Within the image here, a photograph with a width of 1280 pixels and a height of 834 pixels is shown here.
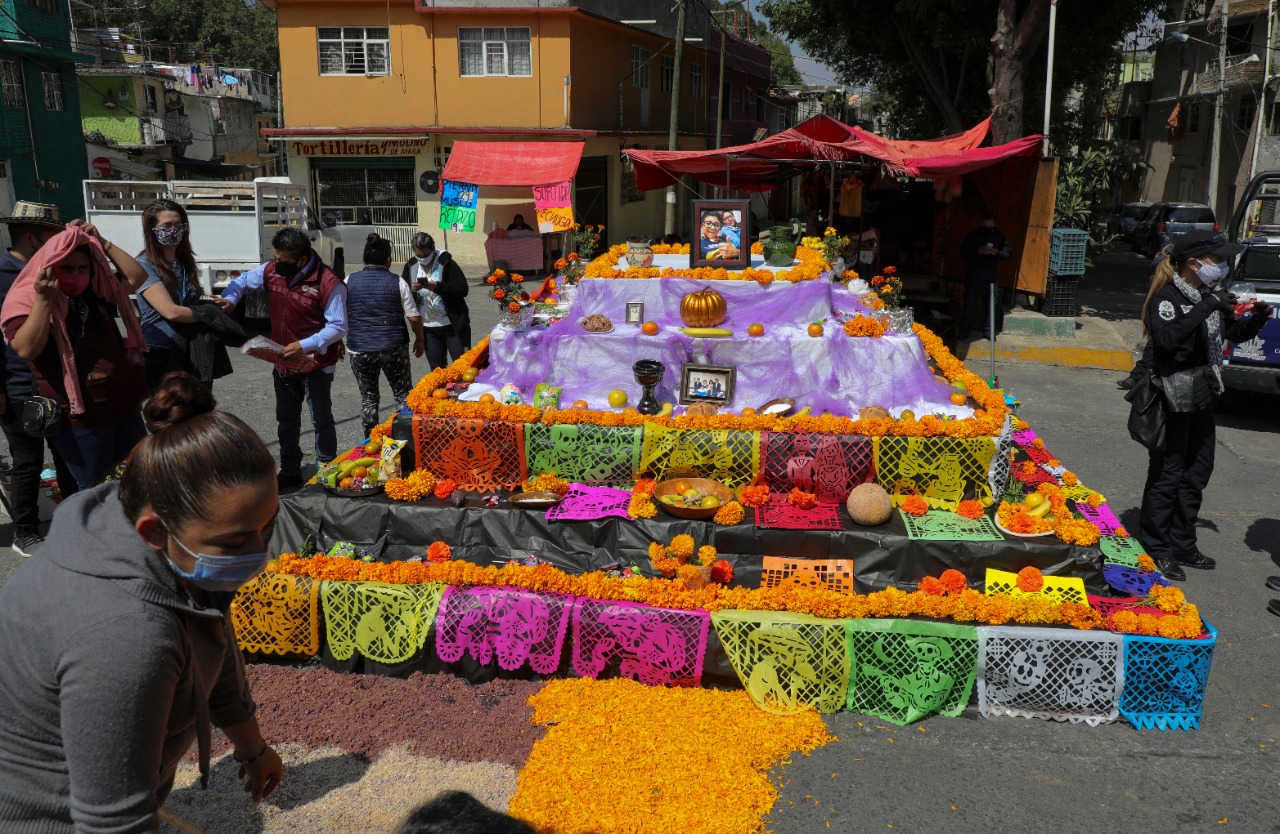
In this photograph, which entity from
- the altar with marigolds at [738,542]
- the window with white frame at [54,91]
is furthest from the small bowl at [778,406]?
the window with white frame at [54,91]

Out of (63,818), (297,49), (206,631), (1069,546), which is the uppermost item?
(297,49)

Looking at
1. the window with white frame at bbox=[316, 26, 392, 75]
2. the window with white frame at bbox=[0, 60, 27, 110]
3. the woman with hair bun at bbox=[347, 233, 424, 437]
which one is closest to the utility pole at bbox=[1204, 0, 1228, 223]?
the window with white frame at bbox=[316, 26, 392, 75]

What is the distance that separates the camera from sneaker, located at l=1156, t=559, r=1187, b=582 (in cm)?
593

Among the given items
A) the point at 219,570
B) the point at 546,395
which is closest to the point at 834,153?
the point at 546,395

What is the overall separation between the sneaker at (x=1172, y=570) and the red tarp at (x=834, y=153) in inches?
292

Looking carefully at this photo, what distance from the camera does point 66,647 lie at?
163 cm

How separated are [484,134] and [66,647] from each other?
76.2 feet

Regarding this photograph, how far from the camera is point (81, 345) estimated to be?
4.95 meters

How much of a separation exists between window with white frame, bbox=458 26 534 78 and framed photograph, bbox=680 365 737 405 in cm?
1913

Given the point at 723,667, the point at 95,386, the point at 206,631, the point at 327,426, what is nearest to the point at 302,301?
the point at 327,426

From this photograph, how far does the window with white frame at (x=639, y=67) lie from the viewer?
91.2 ft

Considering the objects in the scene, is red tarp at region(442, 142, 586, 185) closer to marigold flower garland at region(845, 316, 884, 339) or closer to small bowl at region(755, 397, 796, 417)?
marigold flower garland at region(845, 316, 884, 339)

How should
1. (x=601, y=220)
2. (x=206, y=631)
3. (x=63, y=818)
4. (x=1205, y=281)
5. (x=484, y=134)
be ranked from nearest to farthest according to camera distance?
(x=63, y=818) < (x=206, y=631) < (x=1205, y=281) < (x=484, y=134) < (x=601, y=220)

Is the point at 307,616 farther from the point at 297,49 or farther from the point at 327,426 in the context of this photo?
the point at 297,49
